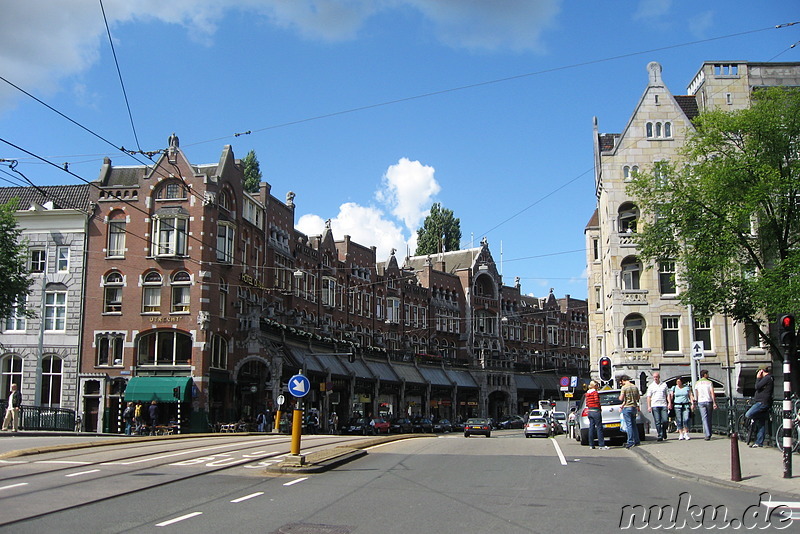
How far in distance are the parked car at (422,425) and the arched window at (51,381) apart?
83.4 ft

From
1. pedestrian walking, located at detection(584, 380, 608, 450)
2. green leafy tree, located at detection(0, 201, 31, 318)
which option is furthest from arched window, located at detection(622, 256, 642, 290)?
green leafy tree, located at detection(0, 201, 31, 318)

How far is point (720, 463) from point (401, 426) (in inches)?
1759

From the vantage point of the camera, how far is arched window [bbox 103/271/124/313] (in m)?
48.2

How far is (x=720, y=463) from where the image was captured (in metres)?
15.8

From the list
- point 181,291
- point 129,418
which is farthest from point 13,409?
point 181,291

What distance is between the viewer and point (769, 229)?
32125mm

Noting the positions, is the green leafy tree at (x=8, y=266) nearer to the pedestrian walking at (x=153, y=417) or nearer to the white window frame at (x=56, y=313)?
the pedestrian walking at (x=153, y=417)

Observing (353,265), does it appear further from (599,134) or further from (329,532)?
(329,532)

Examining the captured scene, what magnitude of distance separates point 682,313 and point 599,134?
1245 centimetres

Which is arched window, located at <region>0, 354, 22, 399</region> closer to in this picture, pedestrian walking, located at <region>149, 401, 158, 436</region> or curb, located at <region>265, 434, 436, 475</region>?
pedestrian walking, located at <region>149, 401, 158, 436</region>

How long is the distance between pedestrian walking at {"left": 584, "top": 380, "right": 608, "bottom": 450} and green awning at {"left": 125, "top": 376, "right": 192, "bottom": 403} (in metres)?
28.7

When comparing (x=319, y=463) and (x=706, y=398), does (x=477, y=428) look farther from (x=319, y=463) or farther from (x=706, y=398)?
(x=319, y=463)

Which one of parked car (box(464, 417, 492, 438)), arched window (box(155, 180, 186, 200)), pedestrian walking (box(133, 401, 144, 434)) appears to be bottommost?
parked car (box(464, 417, 492, 438))

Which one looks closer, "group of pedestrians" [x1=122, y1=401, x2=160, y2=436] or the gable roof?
"group of pedestrians" [x1=122, y1=401, x2=160, y2=436]
